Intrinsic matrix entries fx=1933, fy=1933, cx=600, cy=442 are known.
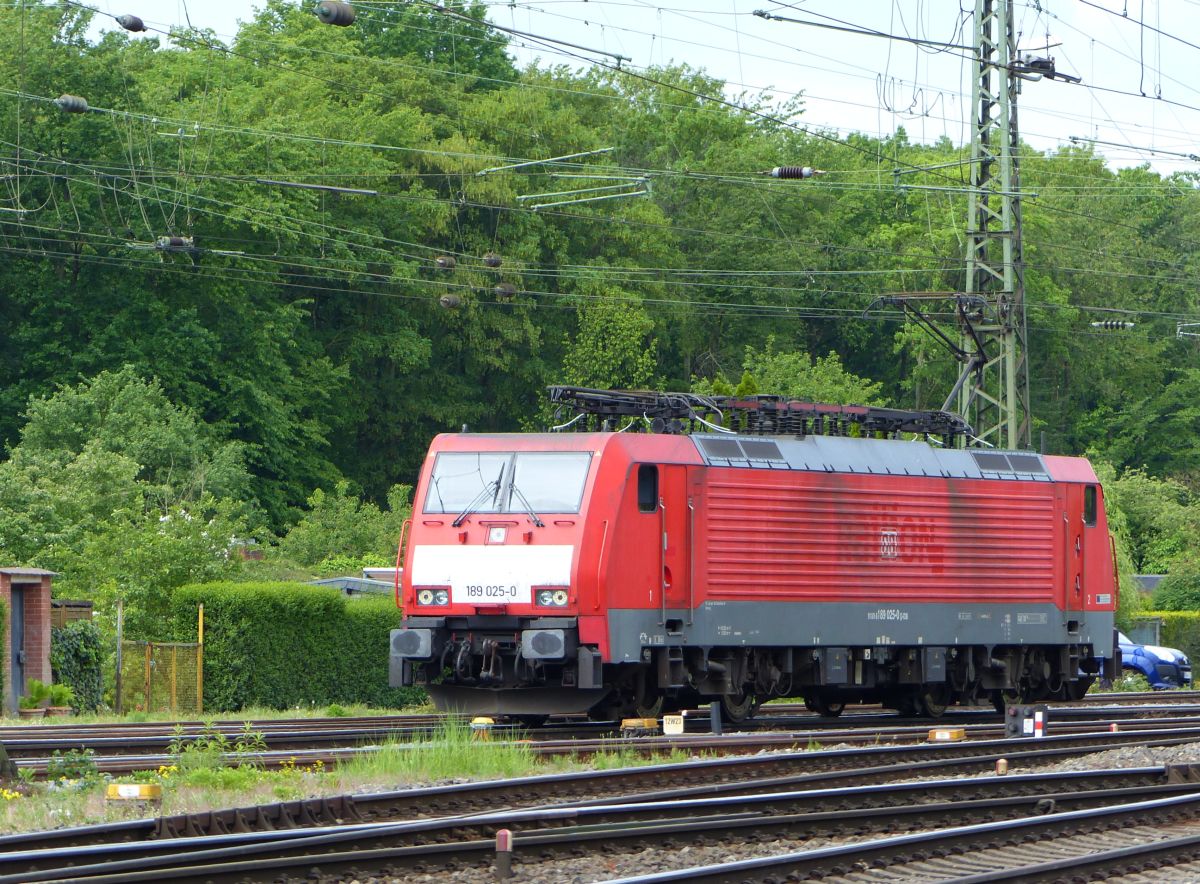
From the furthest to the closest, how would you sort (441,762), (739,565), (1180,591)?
(1180,591)
(739,565)
(441,762)

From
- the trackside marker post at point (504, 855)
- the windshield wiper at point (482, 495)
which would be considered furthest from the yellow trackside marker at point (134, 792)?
the windshield wiper at point (482, 495)

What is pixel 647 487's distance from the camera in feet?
69.8

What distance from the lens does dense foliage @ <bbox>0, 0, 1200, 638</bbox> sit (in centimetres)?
4844

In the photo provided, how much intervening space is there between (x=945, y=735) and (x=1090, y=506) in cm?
870

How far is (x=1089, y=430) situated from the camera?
81688mm

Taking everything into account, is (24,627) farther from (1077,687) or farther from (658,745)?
(1077,687)

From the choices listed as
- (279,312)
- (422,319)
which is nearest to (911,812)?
(279,312)

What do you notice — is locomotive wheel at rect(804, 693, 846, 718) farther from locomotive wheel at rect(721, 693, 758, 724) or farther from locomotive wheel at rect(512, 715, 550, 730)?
locomotive wheel at rect(512, 715, 550, 730)

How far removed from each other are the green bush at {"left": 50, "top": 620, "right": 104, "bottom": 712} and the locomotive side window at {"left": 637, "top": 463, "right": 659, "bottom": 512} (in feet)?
34.9

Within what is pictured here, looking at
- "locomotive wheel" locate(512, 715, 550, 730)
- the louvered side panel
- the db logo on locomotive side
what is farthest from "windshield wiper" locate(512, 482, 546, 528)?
the db logo on locomotive side

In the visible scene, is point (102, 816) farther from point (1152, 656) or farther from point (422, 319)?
point (422, 319)

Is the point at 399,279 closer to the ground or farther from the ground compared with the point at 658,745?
farther from the ground

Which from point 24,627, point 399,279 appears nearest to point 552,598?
point 24,627

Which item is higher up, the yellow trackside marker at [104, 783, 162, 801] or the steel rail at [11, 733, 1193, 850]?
the yellow trackside marker at [104, 783, 162, 801]
